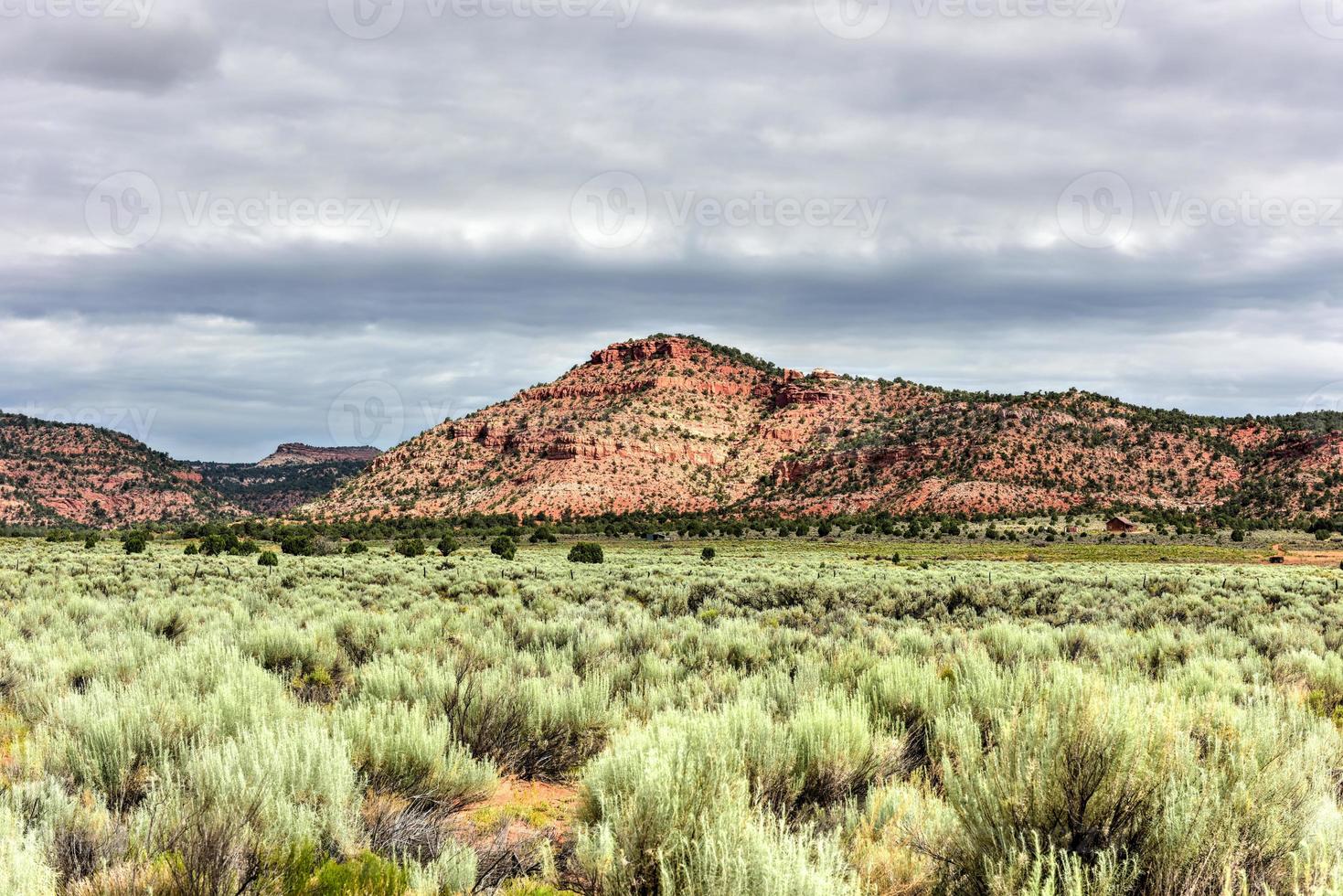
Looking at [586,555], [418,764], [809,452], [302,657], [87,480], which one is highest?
[809,452]

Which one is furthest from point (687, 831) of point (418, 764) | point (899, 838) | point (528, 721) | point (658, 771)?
point (528, 721)

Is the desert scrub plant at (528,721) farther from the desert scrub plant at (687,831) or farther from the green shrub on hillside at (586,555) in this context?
the green shrub on hillside at (586,555)

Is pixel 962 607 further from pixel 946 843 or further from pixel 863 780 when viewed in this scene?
pixel 946 843

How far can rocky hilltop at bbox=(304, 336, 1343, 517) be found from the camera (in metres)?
90.3

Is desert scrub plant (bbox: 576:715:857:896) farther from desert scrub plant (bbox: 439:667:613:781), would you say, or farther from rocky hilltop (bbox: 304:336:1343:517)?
rocky hilltop (bbox: 304:336:1343:517)

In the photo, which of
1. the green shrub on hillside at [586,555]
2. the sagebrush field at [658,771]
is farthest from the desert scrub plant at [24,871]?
the green shrub on hillside at [586,555]

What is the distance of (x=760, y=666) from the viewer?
8.63m

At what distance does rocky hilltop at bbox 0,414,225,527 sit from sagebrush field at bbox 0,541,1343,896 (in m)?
132

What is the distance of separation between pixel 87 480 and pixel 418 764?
508ft

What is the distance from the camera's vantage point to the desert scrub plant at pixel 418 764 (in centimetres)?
482

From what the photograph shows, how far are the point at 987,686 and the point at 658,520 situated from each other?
88.1 meters

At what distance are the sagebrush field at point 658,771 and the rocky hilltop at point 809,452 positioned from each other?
87068 millimetres

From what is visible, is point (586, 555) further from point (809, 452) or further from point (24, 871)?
point (809, 452)

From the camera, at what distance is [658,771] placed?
365 centimetres
